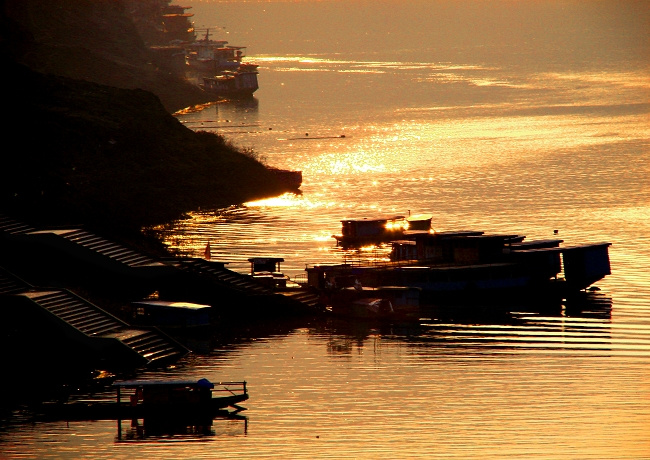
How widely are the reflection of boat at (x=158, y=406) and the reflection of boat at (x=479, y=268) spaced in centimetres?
2294

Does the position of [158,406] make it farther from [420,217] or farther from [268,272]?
[420,217]

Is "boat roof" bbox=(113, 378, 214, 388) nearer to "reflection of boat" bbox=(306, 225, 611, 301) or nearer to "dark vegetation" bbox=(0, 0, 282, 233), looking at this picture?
"reflection of boat" bbox=(306, 225, 611, 301)

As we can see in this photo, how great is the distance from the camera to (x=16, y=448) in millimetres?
48438

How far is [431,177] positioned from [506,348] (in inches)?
2829

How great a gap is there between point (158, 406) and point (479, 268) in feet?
96.7

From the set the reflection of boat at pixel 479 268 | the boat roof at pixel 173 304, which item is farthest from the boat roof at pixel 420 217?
the boat roof at pixel 173 304

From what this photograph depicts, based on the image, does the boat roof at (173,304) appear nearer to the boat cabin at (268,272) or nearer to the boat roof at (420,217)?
the boat cabin at (268,272)

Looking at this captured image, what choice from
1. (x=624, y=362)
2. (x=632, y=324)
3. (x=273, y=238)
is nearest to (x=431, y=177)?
(x=273, y=238)

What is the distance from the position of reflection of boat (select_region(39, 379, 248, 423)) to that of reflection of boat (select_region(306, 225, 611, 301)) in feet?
75.3

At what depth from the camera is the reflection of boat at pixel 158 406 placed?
169ft

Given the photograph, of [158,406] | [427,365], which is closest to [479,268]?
[427,365]

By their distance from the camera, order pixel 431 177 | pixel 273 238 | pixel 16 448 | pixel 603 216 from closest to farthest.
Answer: pixel 16 448 → pixel 273 238 → pixel 603 216 → pixel 431 177

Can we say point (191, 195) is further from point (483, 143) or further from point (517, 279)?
point (483, 143)

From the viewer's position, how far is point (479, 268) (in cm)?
7550
